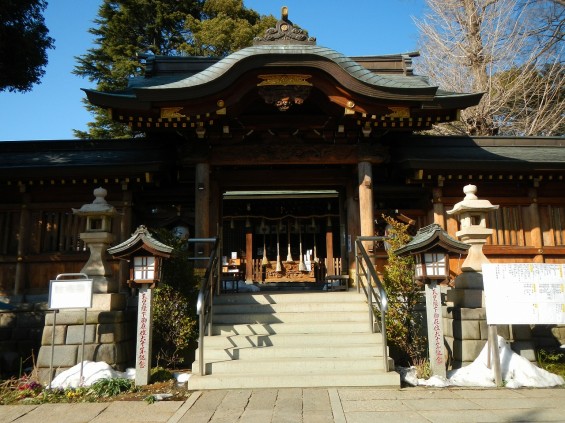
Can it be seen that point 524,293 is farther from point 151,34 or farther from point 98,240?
point 151,34

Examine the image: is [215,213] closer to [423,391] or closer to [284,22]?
[284,22]

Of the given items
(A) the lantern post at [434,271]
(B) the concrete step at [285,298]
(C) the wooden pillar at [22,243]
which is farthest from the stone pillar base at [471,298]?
(C) the wooden pillar at [22,243]

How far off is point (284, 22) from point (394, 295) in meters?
5.86

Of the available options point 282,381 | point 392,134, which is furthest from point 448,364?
point 392,134

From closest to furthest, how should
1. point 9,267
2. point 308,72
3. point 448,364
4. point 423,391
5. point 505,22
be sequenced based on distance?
1. point 423,391
2. point 448,364
3. point 308,72
4. point 9,267
5. point 505,22

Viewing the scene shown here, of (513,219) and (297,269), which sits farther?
(297,269)

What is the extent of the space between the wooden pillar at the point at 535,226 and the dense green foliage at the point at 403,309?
13.7 ft

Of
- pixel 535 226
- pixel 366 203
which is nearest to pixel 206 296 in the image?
pixel 366 203

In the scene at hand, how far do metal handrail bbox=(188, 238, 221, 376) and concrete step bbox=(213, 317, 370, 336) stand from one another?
0.37 meters

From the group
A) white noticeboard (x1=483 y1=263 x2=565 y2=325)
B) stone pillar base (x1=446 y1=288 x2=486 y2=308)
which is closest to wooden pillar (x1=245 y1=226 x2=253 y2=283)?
stone pillar base (x1=446 y1=288 x2=486 y2=308)

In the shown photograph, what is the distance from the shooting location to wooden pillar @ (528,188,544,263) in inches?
391

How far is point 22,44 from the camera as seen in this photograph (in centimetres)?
1073

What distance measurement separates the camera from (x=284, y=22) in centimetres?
888

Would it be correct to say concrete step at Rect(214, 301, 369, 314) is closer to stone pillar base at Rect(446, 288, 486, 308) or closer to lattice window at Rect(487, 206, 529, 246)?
stone pillar base at Rect(446, 288, 486, 308)
